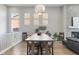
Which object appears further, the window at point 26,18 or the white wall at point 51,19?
the window at point 26,18

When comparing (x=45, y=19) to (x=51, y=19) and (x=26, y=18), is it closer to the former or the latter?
(x=51, y=19)

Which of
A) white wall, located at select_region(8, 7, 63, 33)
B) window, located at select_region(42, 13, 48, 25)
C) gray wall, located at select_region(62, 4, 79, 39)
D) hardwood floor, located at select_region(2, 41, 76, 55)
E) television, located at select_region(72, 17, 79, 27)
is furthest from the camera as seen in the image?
television, located at select_region(72, 17, 79, 27)

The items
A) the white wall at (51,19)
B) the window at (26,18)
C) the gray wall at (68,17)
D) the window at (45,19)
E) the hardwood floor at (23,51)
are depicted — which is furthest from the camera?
the gray wall at (68,17)

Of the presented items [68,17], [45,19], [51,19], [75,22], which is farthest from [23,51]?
[75,22]

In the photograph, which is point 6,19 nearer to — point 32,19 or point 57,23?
point 32,19

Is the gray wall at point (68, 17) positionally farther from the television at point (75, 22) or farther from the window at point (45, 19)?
the window at point (45, 19)

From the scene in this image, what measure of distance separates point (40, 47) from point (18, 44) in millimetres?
1905

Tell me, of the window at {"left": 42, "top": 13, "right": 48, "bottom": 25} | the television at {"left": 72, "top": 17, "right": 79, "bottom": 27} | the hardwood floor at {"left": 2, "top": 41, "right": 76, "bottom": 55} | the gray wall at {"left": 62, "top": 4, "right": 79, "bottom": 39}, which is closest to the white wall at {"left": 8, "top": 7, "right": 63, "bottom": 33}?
the window at {"left": 42, "top": 13, "right": 48, "bottom": 25}

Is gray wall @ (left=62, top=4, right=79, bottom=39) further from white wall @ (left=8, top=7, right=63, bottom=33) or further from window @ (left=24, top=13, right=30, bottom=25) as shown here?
window @ (left=24, top=13, right=30, bottom=25)

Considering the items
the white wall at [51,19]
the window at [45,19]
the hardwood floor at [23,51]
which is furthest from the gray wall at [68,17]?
the hardwood floor at [23,51]

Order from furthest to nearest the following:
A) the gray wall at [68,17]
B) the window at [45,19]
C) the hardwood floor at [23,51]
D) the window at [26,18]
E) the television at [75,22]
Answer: the television at [75,22] < the gray wall at [68,17] < the window at [45,19] < the window at [26,18] < the hardwood floor at [23,51]
